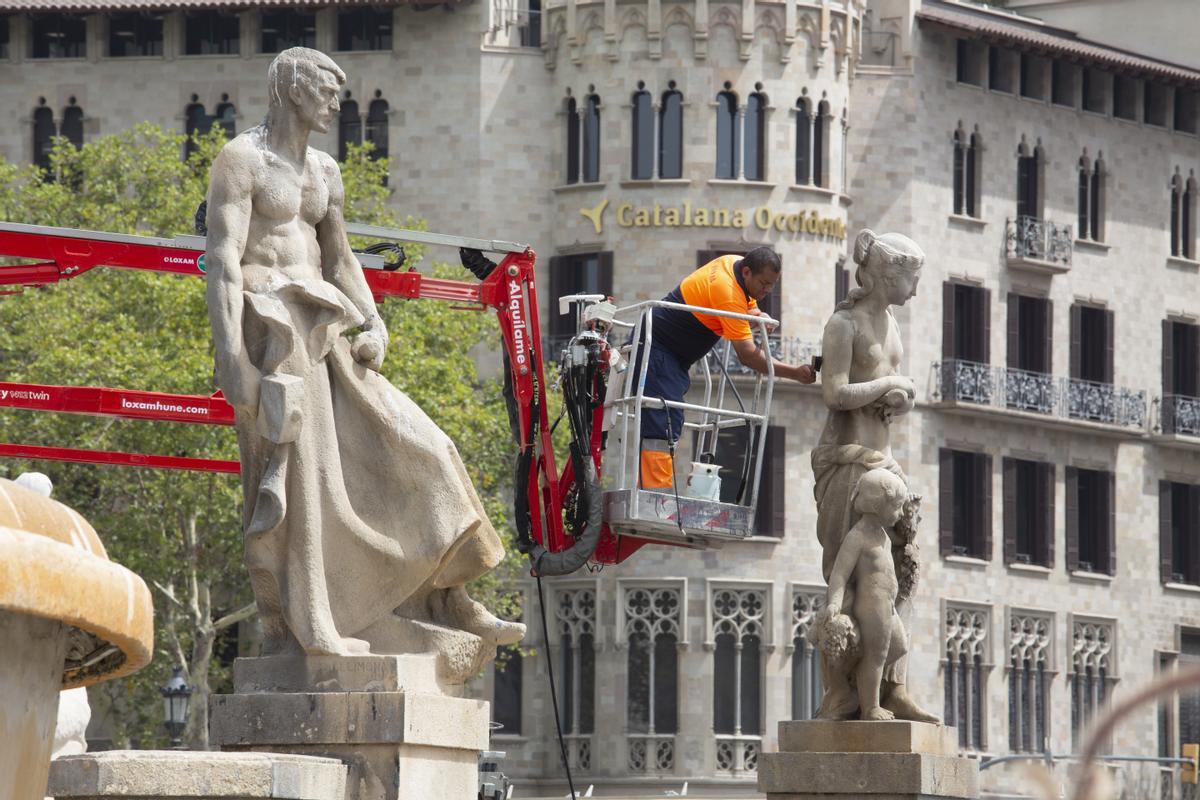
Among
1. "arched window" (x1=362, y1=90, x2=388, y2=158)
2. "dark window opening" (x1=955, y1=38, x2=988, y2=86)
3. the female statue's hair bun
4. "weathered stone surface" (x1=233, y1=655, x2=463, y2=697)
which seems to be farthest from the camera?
"dark window opening" (x1=955, y1=38, x2=988, y2=86)

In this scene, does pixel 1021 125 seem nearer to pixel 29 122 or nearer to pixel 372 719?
pixel 29 122

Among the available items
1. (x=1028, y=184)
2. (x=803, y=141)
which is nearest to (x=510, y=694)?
(x=803, y=141)

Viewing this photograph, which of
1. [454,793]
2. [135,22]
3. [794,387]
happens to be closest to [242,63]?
[135,22]

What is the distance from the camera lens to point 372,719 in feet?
34.2

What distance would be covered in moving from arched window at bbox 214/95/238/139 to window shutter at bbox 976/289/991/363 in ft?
50.2

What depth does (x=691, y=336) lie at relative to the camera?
16406 millimetres

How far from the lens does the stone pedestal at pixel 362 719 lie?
34.1 ft

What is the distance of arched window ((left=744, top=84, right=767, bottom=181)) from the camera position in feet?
180

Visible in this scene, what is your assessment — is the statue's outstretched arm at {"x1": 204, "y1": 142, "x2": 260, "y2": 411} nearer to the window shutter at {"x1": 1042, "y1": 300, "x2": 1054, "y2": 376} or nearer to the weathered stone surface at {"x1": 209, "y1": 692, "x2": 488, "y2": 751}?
the weathered stone surface at {"x1": 209, "y1": 692, "x2": 488, "y2": 751}

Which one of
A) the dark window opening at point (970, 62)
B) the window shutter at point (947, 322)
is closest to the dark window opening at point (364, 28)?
the dark window opening at point (970, 62)

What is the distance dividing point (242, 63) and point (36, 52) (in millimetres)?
4213

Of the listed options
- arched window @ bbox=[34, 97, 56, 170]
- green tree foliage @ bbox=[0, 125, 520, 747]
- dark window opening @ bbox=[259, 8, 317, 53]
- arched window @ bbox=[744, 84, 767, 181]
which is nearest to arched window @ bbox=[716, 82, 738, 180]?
arched window @ bbox=[744, 84, 767, 181]

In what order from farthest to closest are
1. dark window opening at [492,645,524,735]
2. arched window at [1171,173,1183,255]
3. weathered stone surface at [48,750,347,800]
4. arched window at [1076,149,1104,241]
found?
arched window at [1171,173,1183,255], arched window at [1076,149,1104,241], dark window opening at [492,645,524,735], weathered stone surface at [48,750,347,800]

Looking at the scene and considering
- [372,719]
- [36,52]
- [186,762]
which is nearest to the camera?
[186,762]
